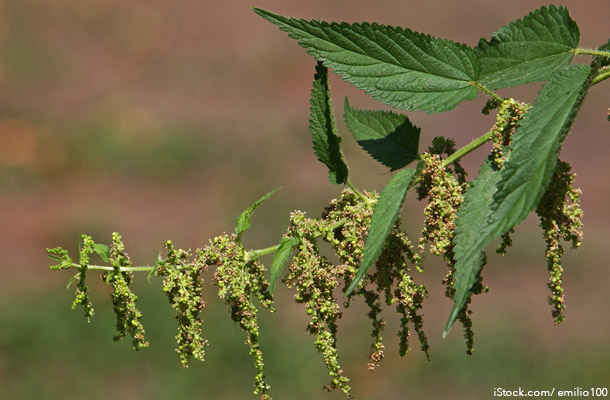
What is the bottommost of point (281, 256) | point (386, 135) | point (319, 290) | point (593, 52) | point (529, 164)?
point (529, 164)

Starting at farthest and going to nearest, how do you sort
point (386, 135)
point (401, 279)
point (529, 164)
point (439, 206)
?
point (386, 135), point (401, 279), point (439, 206), point (529, 164)

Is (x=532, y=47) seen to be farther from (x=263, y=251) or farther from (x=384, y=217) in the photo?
(x=263, y=251)

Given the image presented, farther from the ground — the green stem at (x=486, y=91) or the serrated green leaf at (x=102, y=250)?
the green stem at (x=486, y=91)

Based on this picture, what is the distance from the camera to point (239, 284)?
2107mm

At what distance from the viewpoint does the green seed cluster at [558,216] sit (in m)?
1.83

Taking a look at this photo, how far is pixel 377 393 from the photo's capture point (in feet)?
32.4

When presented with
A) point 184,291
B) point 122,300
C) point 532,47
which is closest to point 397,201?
point 532,47

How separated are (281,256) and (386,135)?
609mm

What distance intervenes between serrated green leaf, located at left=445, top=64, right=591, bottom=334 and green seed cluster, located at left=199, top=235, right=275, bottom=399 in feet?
2.17

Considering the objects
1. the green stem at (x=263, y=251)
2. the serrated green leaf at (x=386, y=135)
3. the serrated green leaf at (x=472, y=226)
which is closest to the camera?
the serrated green leaf at (x=472, y=226)

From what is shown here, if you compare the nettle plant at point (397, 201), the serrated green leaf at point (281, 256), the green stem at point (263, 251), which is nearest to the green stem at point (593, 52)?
the nettle plant at point (397, 201)

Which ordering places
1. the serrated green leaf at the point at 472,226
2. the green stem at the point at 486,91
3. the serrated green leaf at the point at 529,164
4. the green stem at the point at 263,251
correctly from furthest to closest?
the green stem at the point at 263,251, the green stem at the point at 486,91, the serrated green leaf at the point at 472,226, the serrated green leaf at the point at 529,164

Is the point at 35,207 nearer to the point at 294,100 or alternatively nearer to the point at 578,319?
the point at 294,100

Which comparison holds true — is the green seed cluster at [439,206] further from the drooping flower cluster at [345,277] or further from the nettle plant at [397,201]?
the drooping flower cluster at [345,277]
